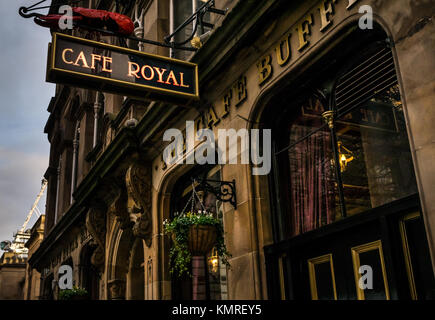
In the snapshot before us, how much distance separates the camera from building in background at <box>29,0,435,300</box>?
526 cm

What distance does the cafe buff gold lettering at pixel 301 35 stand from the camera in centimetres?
652

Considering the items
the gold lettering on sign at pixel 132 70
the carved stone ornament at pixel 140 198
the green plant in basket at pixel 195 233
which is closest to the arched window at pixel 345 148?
the green plant in basket at pixel 195 233

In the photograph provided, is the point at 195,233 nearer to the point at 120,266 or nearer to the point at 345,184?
the point at 345,184

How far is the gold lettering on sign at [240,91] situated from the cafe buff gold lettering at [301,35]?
1.34ft

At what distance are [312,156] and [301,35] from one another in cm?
171

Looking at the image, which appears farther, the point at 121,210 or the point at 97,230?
the point at 97,230

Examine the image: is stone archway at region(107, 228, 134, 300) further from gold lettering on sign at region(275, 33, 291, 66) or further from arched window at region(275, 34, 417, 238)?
gold lettering on sign at region(275, 33, 291, 66)

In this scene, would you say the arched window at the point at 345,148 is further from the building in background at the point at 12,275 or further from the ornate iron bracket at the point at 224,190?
the building in background at the point at 12,275

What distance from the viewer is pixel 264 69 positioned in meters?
7.81

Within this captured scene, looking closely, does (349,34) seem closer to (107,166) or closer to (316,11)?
(316,11)

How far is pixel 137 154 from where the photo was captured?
11.7m

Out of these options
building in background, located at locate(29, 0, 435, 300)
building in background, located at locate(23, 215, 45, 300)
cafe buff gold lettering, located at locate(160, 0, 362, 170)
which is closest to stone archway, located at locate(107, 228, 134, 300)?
building in background, located at locate(29, 0, 435, 300)
